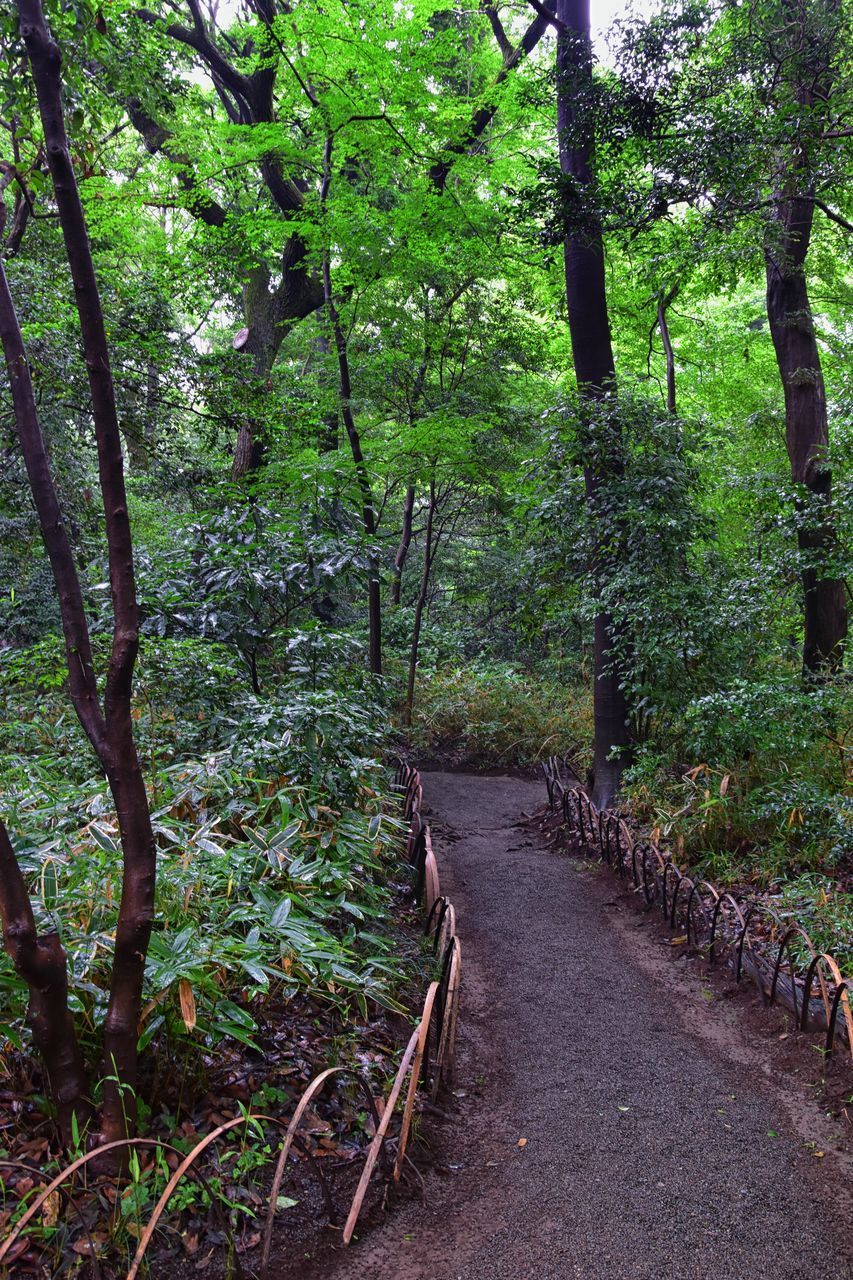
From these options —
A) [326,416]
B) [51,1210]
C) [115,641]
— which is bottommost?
[51,1210]

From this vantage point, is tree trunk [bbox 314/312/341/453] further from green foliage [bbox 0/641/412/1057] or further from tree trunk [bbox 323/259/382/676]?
green foliage [bbox 0/641/412/1057]

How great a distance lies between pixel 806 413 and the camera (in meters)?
8.28

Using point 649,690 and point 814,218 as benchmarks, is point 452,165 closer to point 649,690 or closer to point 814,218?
point 814,218

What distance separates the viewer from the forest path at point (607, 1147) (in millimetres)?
2463

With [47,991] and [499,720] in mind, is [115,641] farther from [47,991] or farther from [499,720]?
[499,720]

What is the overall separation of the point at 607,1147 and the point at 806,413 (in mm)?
7676

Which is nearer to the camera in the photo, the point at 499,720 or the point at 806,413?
the point at 806,413

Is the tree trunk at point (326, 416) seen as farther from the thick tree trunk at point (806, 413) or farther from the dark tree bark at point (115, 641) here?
the dark tree bark at point (115, 641)

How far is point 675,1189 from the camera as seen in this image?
2783 millimetres

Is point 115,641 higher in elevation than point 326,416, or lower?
lower

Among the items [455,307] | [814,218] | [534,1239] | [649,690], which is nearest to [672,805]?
[649,690]

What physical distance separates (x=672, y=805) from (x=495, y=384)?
7192 mm

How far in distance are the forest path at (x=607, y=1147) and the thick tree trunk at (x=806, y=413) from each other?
3.95 metres

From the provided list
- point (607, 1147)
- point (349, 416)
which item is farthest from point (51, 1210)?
point (349, 416)
